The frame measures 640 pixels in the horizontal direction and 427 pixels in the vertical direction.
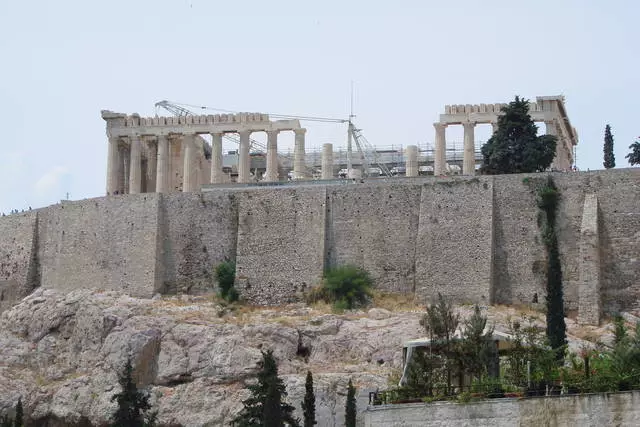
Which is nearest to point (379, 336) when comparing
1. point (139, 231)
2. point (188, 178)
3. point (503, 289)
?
point (503, 289)

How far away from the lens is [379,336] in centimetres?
4897

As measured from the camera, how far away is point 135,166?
63906 millimetres

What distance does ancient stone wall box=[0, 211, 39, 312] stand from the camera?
5981 cm

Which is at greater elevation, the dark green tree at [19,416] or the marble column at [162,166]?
the marble column at [162,166]

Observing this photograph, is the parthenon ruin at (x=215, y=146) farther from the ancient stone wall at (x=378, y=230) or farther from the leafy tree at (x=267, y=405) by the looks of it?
the leafy tree at (x=267, y=405)

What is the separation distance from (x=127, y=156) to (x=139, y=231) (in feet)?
32.9

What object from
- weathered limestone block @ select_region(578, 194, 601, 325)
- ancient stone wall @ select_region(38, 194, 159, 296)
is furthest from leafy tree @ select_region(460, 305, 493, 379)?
ancient stone wall @ select_region(38, 194, 159, 296)

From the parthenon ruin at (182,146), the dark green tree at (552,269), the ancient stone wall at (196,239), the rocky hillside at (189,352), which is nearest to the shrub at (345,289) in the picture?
the rocky hillside at (189,352)

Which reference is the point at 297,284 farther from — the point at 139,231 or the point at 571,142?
the point at 571,142

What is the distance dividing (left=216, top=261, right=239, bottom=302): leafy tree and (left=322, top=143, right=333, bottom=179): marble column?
1057cm

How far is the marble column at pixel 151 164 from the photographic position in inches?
2586

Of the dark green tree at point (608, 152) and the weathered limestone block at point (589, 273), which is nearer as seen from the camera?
the weathered limestone block at point (589, 273)

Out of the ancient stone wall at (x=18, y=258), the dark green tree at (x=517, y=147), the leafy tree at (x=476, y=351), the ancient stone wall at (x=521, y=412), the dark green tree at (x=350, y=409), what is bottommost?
the dark green tree at (x=350, y=409)

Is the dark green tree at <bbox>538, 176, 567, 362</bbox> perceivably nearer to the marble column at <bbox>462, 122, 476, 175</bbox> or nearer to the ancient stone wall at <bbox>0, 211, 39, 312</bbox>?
the marble column at <bbox>462, 122, 476, 175</bbox>
